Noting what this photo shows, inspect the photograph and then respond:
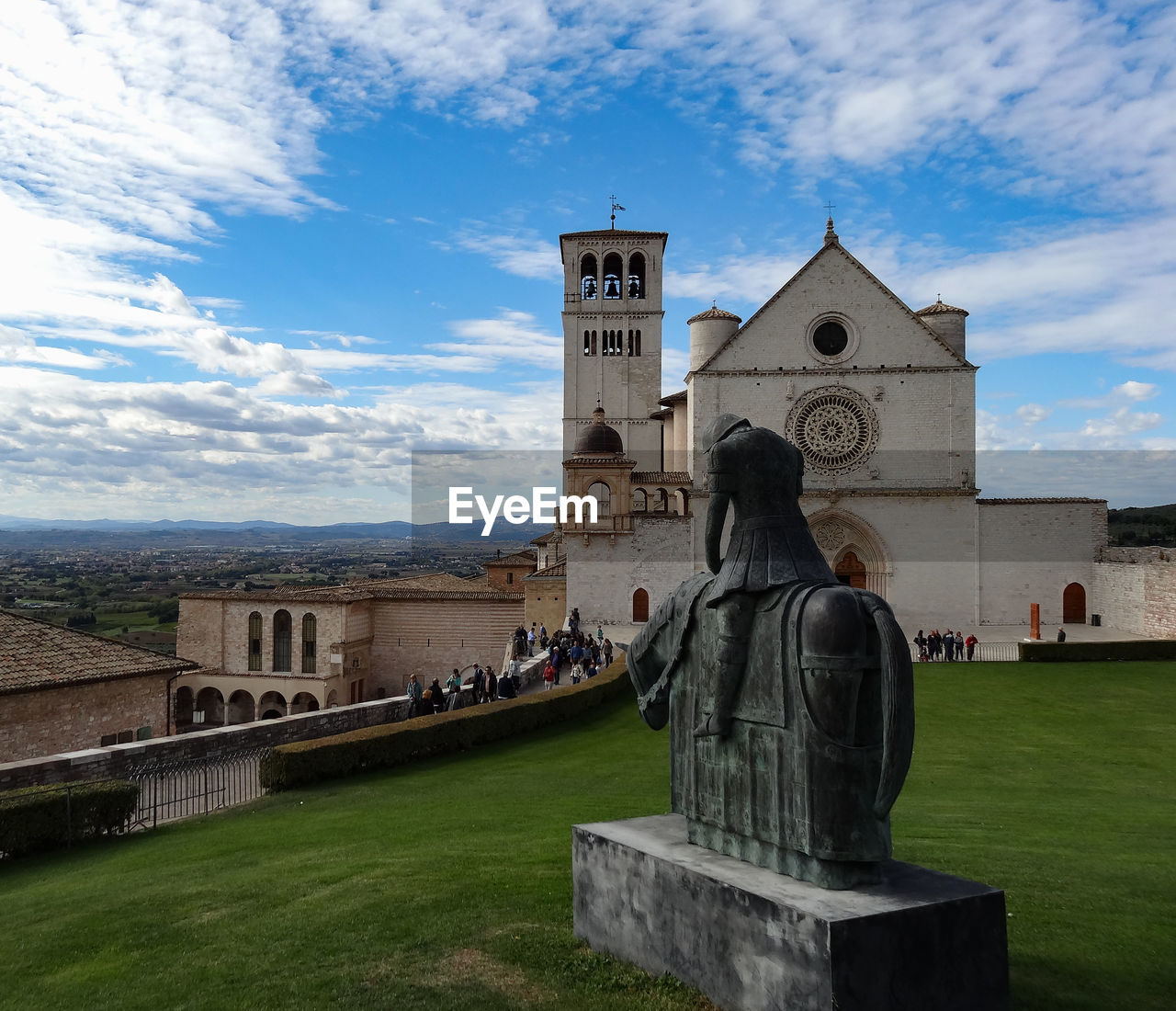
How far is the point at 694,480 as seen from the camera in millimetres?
34906

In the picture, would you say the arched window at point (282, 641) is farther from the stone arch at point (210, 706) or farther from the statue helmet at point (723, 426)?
the statue helmet at point (723, 426)

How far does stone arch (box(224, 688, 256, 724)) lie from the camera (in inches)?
1473

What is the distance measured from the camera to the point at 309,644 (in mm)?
36844

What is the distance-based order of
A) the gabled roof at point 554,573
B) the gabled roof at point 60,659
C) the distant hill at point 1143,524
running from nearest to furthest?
the gabled roof at point 60,659 → the gabled roof at point 554,573 → the distant hill at point 1143,524

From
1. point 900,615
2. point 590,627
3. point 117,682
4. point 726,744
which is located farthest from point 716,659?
point 900,615

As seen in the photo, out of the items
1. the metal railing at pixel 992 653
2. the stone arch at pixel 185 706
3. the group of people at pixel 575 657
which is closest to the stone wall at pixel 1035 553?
the metal railing at pixel 992 653

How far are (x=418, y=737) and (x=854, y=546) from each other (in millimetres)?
23950

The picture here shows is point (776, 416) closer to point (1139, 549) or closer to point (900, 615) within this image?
point (900, 615)

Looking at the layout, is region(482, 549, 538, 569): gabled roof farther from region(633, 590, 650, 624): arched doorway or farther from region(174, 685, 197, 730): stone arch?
region(174, 685, 197, 730): stone arch

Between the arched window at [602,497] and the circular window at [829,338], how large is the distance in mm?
10384

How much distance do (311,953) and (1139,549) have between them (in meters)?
34.8

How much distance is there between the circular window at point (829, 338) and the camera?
116ft

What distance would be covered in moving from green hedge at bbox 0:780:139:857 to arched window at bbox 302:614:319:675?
2507cm

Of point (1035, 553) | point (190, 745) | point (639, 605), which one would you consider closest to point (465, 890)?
point (190, 745)
